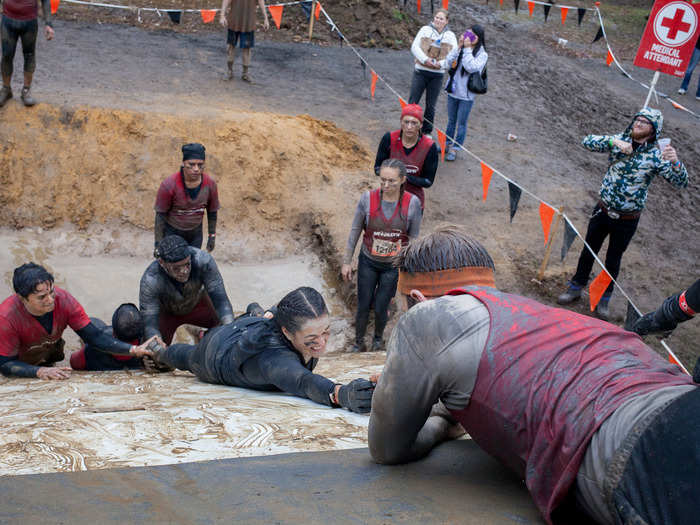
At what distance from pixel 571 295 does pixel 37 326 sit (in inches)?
220

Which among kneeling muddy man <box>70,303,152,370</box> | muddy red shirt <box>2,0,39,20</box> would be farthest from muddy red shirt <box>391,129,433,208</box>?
muddy red shirt <box>2,0,39,20</box>

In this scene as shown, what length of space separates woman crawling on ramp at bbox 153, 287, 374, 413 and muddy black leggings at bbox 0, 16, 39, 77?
5779 mm

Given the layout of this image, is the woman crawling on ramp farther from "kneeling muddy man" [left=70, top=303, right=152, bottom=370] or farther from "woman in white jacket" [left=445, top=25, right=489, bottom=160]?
"woman in white jacket" [left=445, top=25, right=489, bottom=160]

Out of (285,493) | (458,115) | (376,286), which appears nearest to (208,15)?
(458,115)

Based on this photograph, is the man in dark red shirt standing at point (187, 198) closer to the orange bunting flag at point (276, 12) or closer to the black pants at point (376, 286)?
the black pants at point (376, 286)

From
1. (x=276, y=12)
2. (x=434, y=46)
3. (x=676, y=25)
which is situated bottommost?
(x=434, y=46)

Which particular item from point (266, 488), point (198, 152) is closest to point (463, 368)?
point (266, 488)

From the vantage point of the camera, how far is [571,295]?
7.37 meters

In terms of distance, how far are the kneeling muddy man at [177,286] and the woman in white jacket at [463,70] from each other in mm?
5366

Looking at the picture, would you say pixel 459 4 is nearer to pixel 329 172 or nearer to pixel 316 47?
pixel 316 47

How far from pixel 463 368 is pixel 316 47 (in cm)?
1312

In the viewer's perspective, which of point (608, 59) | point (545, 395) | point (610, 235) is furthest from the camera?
point (608, 59)

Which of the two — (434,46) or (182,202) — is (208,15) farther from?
(182,202)

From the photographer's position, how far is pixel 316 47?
13969mm
